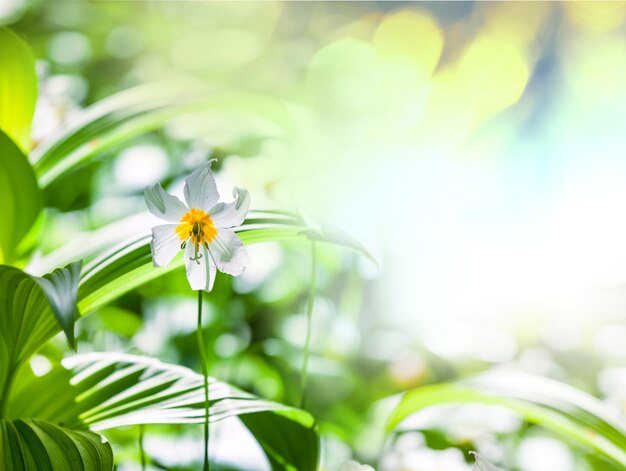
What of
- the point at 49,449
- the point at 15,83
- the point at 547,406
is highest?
the point at 15,83

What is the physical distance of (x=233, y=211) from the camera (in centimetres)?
38

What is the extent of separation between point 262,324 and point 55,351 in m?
0.39

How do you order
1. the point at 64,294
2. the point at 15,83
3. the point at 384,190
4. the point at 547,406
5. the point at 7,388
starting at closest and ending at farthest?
1. the point at 64,294
2. the point at 7,388
3. the point at 547,406
4. the point at 15,83
5. the point at 384,190

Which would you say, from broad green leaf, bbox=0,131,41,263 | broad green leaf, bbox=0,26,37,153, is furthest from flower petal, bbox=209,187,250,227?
broad green leaf, bbox=0,26,37,153

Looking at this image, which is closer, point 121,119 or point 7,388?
point 7,388

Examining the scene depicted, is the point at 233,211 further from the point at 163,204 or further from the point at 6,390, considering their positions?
the point at 6,390

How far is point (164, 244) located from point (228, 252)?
4 centimetres

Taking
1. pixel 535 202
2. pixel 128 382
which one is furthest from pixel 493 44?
pixel 128 382

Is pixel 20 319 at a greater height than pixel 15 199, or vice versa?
pixel 15 199

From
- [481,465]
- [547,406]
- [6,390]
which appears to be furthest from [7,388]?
[547,406]

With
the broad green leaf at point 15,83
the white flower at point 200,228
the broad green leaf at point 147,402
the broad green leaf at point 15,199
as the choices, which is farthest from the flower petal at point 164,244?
the broad green leaf at point 15,83

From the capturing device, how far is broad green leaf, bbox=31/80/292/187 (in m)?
0.65

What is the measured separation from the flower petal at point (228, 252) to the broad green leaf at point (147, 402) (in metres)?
0.10

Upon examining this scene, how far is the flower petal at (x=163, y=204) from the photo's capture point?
38 centimetres
